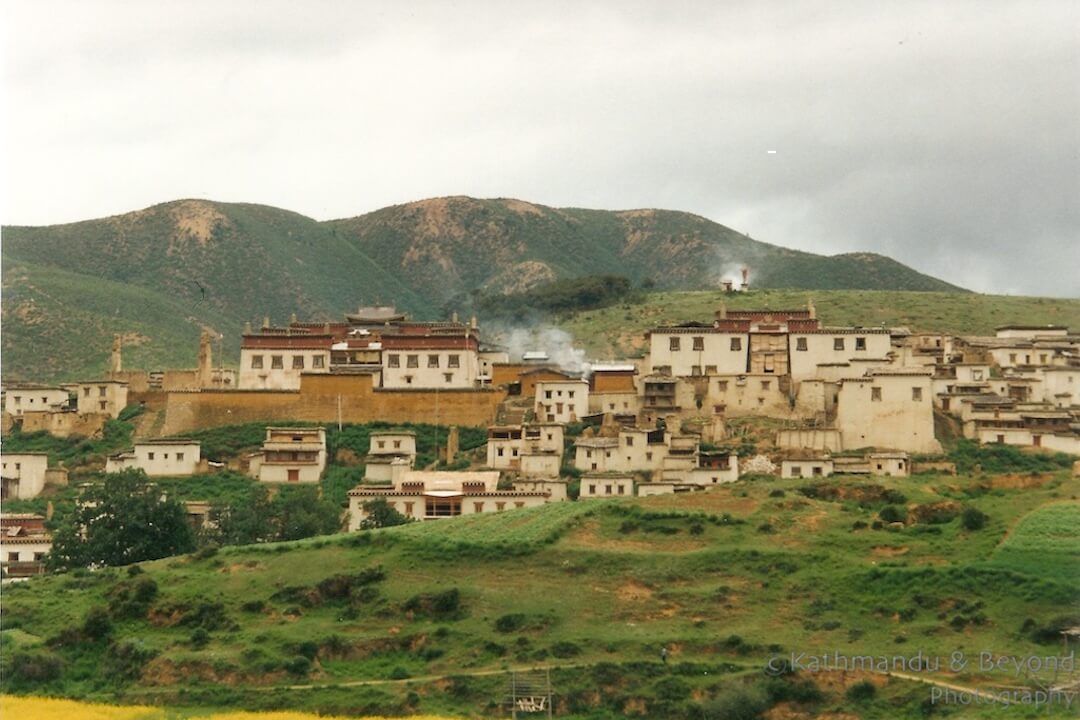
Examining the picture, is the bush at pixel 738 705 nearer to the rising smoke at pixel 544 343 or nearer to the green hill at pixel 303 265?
the rising smoke at pixel 544 343

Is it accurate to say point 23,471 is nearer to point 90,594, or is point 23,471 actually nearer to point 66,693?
point 90,594

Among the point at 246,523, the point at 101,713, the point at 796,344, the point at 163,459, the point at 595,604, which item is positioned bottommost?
the point at 101,713

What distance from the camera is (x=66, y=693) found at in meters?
47.4

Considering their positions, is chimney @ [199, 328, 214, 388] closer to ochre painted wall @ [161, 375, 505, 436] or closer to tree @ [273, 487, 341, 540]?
ochre painted wall @ [161, 375, 505, 436]

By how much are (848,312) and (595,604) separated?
50.9 metres

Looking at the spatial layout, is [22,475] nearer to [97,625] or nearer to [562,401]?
[562,401]

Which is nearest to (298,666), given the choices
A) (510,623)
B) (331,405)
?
(510,623)

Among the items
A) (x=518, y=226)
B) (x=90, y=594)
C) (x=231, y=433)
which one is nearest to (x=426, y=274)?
(x=518, y=226)

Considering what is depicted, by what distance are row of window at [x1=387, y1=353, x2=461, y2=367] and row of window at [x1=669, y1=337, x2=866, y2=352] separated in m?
8.72

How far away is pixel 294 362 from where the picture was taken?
8075 cm

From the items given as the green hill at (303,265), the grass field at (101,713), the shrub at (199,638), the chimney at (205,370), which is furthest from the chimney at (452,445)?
the green hill at (303,265)

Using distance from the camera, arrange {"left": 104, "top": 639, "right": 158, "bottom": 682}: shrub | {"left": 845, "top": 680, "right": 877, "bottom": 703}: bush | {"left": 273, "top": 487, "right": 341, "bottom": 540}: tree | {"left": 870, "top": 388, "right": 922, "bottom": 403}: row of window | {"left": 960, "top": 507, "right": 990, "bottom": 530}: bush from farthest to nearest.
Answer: {"left": 870, "top": 388, "right": 922, "bottom": 403}: row of window → {"left": 273, "top": 487, "right": 341, "bottom": 540}: tree → {"left": 960, "top": 507, "right": 990, "bottom": 530}: bush → {"left": 104, "top": 639, "right": 158, "bottom": 682}: shrub → {"left": 845, "top": 680, "right": 877, "bottom": 703}: bush

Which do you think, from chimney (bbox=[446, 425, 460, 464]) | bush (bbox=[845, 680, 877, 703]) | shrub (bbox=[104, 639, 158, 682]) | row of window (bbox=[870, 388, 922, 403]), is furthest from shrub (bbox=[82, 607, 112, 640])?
row of window (bbox=[870, 388, 922, 403])

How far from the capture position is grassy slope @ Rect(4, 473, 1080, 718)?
46156mm
